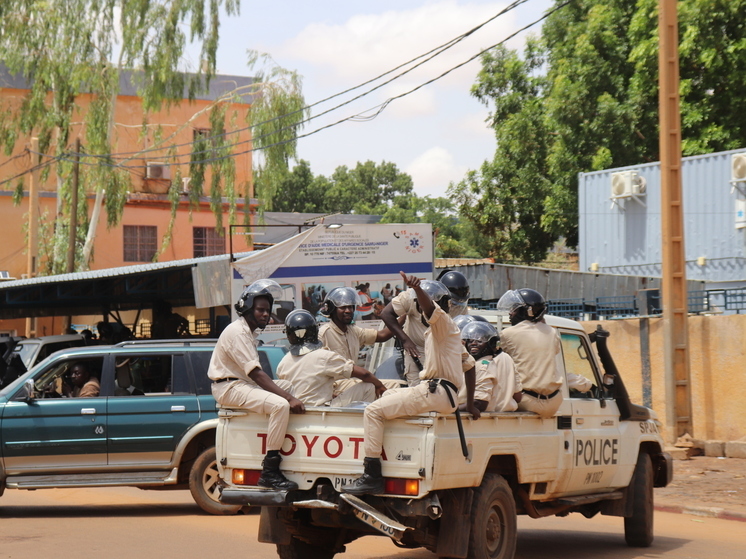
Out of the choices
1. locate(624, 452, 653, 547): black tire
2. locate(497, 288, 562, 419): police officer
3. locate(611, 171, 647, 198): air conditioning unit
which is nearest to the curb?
locate(624, 452, 653, 547): black tire

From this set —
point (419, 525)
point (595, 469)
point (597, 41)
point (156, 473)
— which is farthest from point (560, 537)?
point (597, 41)

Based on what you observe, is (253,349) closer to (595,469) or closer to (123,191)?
(595,469)

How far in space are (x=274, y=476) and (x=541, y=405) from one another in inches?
83.2

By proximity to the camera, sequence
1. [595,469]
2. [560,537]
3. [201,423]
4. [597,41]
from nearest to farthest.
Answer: [595,469], [560,537], [201,423], [597,41]

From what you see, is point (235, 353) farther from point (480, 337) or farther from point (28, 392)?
point (28, 392)

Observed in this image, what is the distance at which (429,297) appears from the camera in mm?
6258

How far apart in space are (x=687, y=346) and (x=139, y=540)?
8.65 metres

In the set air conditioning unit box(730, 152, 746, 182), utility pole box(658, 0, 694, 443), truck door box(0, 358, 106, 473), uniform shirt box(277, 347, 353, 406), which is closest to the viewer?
uniform shirt box(277, 347, 353, 406)

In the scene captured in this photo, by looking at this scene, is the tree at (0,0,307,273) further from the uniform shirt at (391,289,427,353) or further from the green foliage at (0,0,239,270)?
the uniform shirt at (391,289,427,353)

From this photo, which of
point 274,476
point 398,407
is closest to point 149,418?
point 274,476

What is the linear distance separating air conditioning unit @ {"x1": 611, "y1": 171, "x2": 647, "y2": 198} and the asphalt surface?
10.5m

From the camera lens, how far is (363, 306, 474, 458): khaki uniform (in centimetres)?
631

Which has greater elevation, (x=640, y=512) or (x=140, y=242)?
(x=140, y=242)

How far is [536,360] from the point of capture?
7578 millimetres
